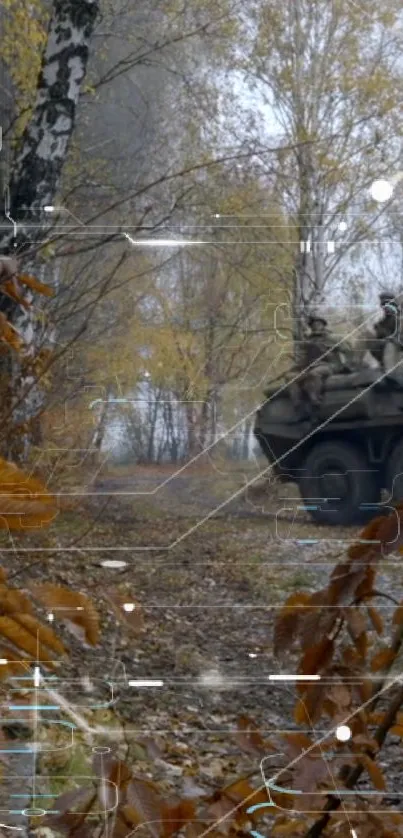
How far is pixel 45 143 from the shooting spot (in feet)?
2.69

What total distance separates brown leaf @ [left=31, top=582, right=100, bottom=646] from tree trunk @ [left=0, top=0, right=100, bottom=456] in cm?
12

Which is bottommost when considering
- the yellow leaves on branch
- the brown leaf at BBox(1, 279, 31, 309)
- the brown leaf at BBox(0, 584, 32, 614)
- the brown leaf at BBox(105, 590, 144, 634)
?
the brown leaf at BBox(105, 590, 144, 634)

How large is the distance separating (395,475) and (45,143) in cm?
40

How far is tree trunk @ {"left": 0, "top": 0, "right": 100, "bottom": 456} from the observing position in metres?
0.81

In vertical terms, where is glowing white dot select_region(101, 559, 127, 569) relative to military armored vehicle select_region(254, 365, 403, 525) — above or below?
below

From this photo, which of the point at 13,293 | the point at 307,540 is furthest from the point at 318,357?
the point at 13,293

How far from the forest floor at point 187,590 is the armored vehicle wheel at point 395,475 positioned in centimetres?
5

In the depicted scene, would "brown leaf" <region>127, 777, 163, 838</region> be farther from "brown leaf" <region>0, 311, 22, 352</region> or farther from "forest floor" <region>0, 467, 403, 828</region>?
"brown leaf" <region>0, 311, 22, 352</region>

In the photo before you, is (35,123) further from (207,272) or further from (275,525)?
(275,525)

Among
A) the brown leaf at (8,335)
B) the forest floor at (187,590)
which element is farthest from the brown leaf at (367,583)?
the brown leaf at (8,335)

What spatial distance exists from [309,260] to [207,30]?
22 centimetres

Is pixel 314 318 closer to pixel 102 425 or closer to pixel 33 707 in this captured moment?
pixel 102 425

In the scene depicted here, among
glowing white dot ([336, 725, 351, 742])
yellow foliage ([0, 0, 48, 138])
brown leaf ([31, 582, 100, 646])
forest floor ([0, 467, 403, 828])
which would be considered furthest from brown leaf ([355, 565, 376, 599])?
yellow foliage ([0, 0, 48, 138])

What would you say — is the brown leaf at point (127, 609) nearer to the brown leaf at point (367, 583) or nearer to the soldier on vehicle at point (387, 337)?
the brown leaf at point (367, 583)
